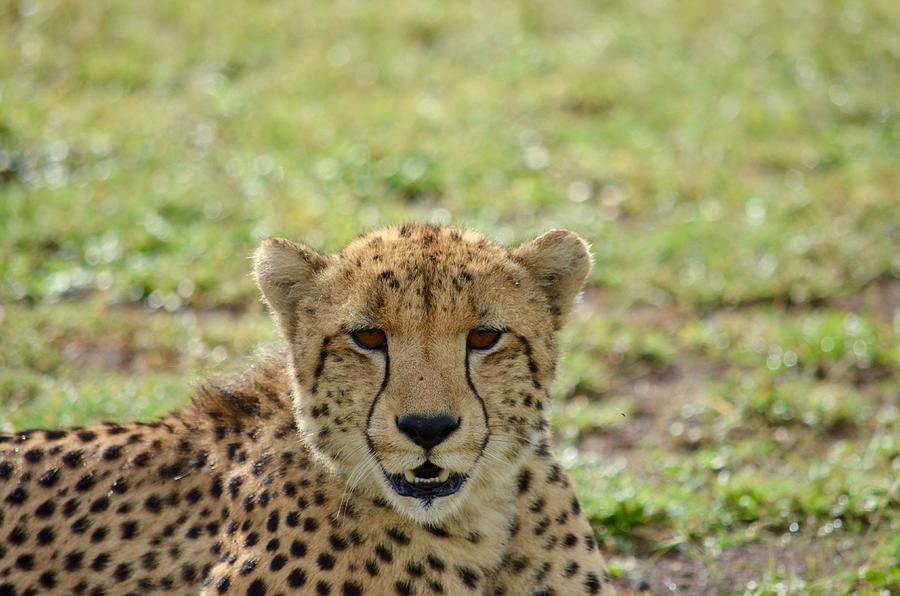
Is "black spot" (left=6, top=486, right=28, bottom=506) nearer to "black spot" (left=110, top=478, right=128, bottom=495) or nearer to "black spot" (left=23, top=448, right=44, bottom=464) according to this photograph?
"black spot" (left=23, top=448, right=44, bottom=464)

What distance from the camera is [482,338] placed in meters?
3.49

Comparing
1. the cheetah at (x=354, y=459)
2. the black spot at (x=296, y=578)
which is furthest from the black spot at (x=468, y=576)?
the black spot at (x=296, y=578)

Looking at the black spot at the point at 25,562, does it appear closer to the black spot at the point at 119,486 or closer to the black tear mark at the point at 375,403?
the black spot at the point at 119,486

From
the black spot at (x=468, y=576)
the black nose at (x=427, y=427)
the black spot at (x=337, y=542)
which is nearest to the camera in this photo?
the black nose at (x=427, y=427)

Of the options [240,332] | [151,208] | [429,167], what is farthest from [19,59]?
[240,332]

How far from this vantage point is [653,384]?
619 cm

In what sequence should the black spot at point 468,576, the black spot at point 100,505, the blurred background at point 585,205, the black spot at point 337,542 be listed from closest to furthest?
1. the black spot at point 337,542
2. the black spot at point 468,576
3. the black spot at point 100,505
4. the blurred background at point 585,205

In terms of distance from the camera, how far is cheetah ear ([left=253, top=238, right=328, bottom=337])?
146 inches

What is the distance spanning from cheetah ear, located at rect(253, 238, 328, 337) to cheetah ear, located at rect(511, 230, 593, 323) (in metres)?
0.56

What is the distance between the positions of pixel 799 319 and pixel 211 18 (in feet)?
18.5

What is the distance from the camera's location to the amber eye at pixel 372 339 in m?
3.47

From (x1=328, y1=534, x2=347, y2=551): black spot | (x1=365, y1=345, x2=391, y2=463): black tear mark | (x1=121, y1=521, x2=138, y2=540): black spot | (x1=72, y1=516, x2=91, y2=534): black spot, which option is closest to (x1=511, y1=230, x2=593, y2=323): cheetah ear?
(x1=365, y1=345, x2=391, y2=463): black tear mark

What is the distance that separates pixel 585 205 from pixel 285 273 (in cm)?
454

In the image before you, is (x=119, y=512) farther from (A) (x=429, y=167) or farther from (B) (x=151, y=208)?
(A) (x=429, y=167)
